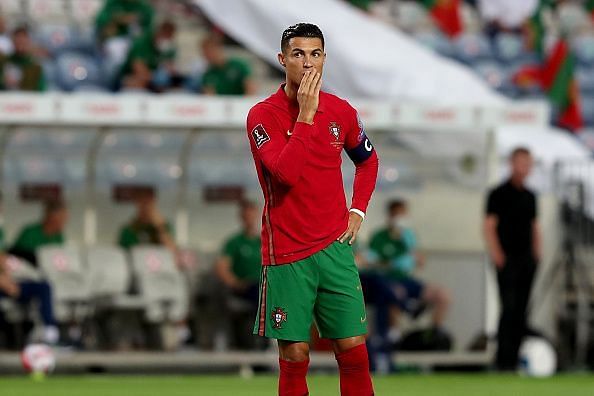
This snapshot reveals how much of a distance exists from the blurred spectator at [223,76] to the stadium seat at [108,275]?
272cm

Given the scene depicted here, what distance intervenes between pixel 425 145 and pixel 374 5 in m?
6.56

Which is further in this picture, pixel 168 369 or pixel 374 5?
pixel 374 5

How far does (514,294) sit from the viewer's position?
14.1 metres

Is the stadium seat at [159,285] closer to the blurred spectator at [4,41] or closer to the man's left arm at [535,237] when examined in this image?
the blurred spectator at [4,41]

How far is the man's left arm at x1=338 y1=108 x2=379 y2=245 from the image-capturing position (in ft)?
23.5

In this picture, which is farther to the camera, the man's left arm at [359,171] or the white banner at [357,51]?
the white banner at [357,51]

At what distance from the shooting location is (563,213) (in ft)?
53.4

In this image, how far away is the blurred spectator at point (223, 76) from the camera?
669 inches

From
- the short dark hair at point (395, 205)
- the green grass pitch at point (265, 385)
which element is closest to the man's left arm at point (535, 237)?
the green grass pitch at point (265, 385)

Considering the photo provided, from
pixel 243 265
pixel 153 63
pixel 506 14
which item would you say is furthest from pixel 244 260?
pixel 506 14

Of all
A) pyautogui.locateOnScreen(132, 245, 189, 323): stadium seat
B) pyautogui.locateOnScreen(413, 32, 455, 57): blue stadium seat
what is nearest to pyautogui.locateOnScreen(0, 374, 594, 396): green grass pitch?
pyautogui.locateOnScreen(132, 245, 189, 323): stadium seat

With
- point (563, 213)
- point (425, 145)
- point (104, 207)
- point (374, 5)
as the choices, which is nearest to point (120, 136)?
→ point (104, 207)

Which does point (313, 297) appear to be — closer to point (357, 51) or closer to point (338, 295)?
point (338, 295)

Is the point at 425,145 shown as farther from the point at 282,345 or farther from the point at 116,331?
the point at 282,345
